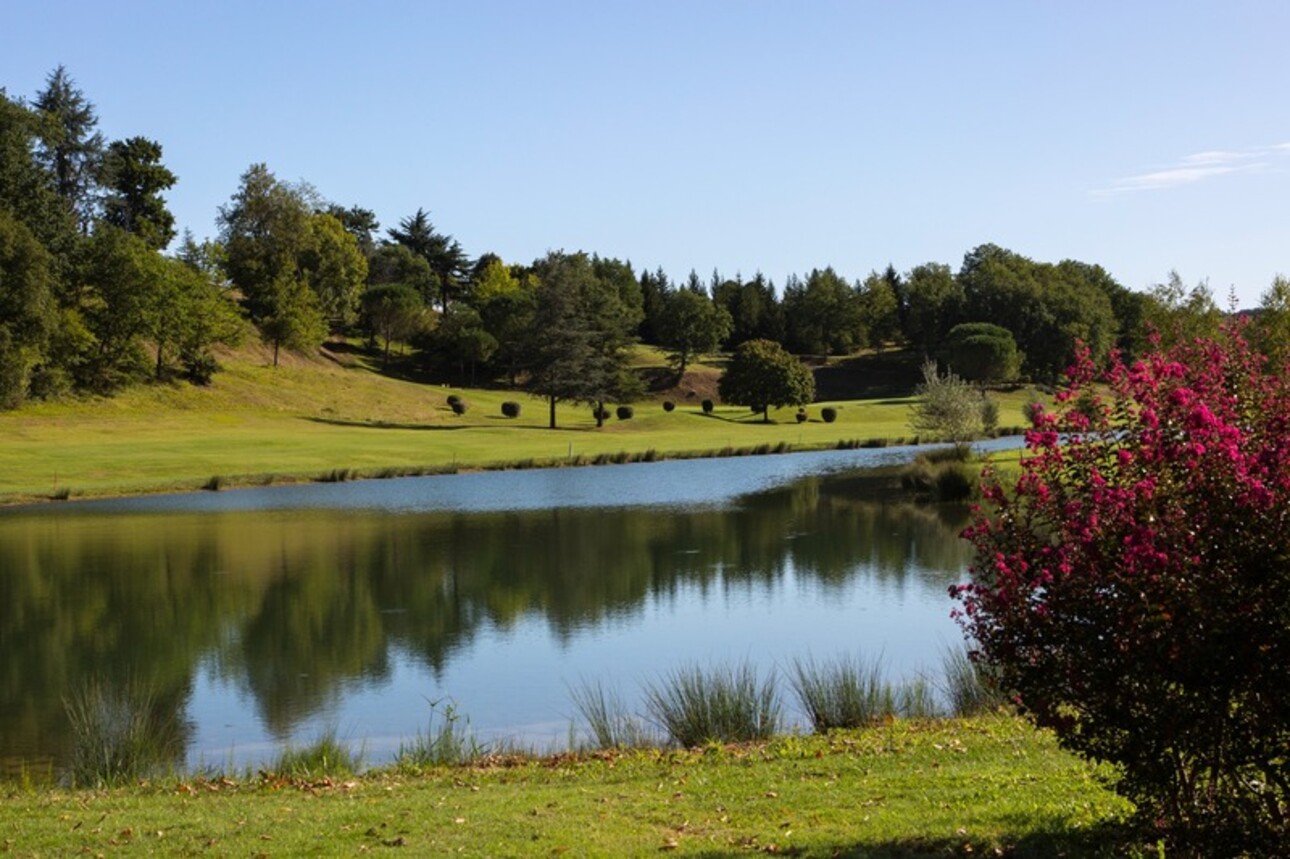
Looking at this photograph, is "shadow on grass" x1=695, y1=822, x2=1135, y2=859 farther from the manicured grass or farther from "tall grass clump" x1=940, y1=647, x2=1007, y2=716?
"tall grass clump" x1=940, y1=647, x2=1007, y2=716

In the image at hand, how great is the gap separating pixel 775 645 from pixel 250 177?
94.3m

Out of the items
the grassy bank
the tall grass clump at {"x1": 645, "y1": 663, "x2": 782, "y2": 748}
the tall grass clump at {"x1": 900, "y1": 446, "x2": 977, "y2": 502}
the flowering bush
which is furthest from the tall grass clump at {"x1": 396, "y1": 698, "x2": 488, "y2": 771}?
the grassy bank

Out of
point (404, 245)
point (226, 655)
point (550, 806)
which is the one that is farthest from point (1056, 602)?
point (404, 245)

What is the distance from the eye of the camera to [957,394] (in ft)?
164

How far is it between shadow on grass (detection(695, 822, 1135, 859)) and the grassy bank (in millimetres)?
43393

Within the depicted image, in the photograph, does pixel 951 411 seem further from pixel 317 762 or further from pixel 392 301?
pixel 392 301

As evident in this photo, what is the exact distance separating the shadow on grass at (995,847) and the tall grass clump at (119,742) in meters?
7.43

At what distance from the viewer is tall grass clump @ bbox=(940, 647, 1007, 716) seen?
48.1 feet

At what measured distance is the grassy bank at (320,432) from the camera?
53156 mm

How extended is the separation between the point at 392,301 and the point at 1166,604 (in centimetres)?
10281

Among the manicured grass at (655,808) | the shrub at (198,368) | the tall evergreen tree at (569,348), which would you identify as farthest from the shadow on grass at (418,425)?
the manicured grass at (655,808)

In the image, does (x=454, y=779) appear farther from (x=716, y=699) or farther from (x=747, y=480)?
(x=747, y=480)

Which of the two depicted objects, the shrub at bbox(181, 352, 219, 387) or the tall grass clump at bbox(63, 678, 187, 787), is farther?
the shrub at bbox(181, 352, 219, 387)

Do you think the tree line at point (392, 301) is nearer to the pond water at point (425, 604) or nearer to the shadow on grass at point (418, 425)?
the shadow on grass at point (418, 425)
